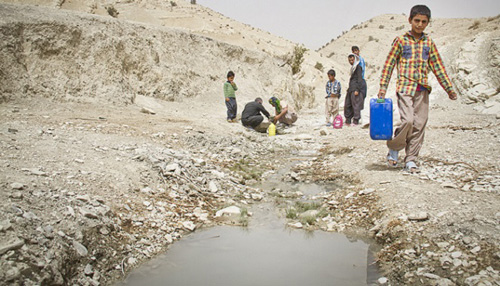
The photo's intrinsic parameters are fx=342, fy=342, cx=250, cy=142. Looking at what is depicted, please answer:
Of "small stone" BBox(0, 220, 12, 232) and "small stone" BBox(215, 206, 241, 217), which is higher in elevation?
"small stone" BBox(0, 220, 12, 232)

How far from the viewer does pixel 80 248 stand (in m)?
2.42

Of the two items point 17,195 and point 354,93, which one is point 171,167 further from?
point 354,93

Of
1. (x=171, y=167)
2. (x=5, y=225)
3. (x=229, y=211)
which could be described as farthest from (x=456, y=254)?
(x=171, y=167)

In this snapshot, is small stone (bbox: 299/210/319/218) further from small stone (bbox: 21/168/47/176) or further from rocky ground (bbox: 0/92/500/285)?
small stone (bbox: 21/168/47/176)

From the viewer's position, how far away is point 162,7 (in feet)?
93.5

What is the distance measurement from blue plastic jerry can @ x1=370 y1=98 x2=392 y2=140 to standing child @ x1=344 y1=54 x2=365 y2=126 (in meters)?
4.34

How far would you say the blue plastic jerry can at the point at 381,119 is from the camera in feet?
13.2

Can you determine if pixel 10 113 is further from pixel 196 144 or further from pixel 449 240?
pixel 449 240

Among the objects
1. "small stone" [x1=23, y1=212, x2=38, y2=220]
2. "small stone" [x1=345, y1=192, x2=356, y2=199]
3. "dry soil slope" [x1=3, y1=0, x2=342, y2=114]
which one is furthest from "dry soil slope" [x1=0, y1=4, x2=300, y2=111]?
"small stone" [x1=345, y1=192, x2=356, y2=199]

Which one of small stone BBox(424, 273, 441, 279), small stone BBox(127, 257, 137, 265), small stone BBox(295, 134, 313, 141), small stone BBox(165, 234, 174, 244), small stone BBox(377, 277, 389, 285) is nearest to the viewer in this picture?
small stone BBox(424, 273, 441, 279)

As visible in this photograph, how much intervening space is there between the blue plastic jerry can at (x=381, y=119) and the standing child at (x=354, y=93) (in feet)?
14.2

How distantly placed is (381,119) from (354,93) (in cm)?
462

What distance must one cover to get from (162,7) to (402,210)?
29.4 metres

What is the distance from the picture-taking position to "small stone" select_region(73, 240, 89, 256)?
94.0 inches
